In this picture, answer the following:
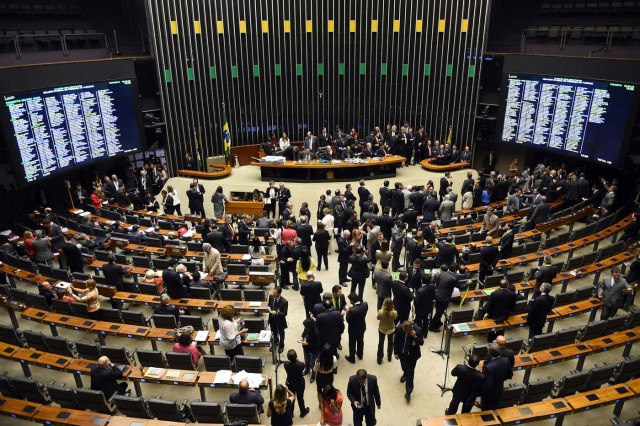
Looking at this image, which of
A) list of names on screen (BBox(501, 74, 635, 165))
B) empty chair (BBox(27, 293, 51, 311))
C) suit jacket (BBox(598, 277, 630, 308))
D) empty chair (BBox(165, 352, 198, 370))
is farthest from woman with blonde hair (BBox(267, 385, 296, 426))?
list of names on screen (BBox(501, 74, 635, 165))

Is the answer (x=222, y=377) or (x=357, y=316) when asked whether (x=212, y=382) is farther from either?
(x=357, y=316)

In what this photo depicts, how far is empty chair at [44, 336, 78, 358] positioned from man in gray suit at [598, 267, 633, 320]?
898 cm

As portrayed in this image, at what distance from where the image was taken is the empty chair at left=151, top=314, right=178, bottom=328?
25.5 ft

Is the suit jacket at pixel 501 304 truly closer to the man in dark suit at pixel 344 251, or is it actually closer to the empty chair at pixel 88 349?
the man in dark suit at pixel 344 251

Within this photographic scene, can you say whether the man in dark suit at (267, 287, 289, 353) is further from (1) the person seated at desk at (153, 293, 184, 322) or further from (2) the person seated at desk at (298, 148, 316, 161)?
(2) the person seated at desk at (298, 148, 316, 161)

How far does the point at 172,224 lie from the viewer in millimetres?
12211

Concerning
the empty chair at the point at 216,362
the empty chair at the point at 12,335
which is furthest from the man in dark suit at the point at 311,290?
the empty chair at the point at 12,335

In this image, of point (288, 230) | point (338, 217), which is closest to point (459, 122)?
point (338, 217)

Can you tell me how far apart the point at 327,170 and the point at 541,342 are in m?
10.5

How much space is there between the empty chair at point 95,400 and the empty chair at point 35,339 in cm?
170

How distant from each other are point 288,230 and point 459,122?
1160cm

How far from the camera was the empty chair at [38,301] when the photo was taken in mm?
8344

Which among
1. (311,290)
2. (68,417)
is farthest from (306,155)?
(68,417)

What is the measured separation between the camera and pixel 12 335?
24.8 ft
